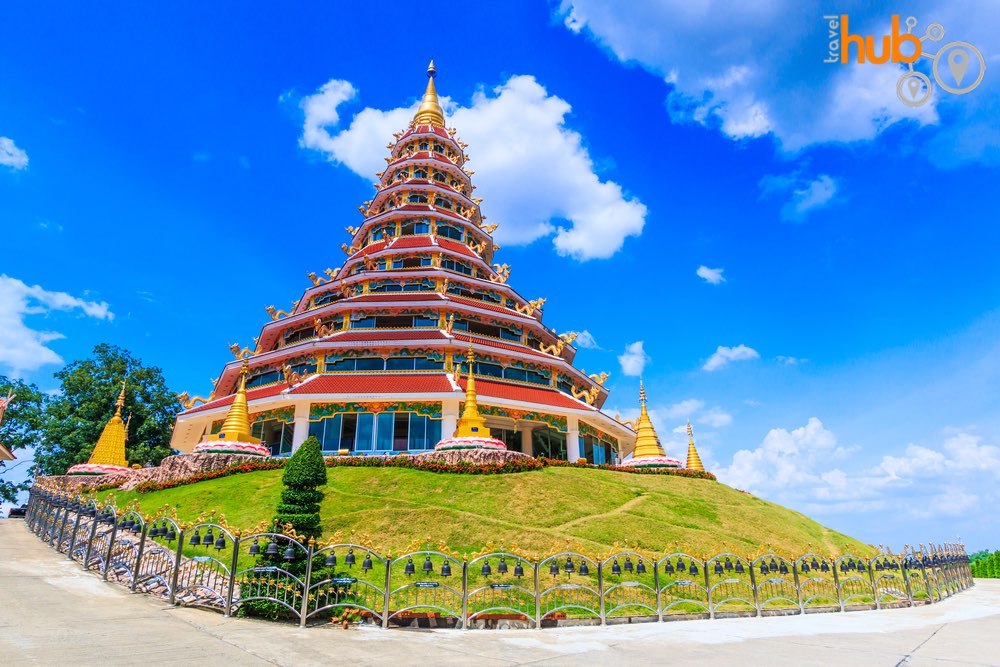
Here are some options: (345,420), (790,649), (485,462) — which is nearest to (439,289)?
(345,420)

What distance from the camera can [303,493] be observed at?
13.4m

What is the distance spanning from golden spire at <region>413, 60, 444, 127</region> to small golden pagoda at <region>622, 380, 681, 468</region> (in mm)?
36180

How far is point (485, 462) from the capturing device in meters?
22.5

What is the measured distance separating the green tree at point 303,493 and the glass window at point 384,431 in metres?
14.3

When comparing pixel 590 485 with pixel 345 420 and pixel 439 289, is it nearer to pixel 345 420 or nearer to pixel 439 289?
pixel 345 420

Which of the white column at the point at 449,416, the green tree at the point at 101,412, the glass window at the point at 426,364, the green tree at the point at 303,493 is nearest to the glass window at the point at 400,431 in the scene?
the white column at the point at 449,416

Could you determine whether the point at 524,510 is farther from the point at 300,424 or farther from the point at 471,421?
the point at 300,424

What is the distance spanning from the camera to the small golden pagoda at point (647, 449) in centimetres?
2839

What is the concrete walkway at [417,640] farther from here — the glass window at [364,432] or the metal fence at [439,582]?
the glass window at [364,432]

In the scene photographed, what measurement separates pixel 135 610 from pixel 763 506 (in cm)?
2294

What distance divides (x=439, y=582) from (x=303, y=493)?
397 centimetres

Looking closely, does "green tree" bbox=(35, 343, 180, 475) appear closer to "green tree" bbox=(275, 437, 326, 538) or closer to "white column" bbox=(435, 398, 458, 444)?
"white column" bbox=(435, 398, 458, 444)

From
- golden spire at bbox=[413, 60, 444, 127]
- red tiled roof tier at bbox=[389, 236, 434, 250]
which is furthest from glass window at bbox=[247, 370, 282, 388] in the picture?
golden spire at bbox=[413, 60, 444, 127]

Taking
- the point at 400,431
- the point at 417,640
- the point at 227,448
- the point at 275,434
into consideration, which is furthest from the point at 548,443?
the point at 417,640
